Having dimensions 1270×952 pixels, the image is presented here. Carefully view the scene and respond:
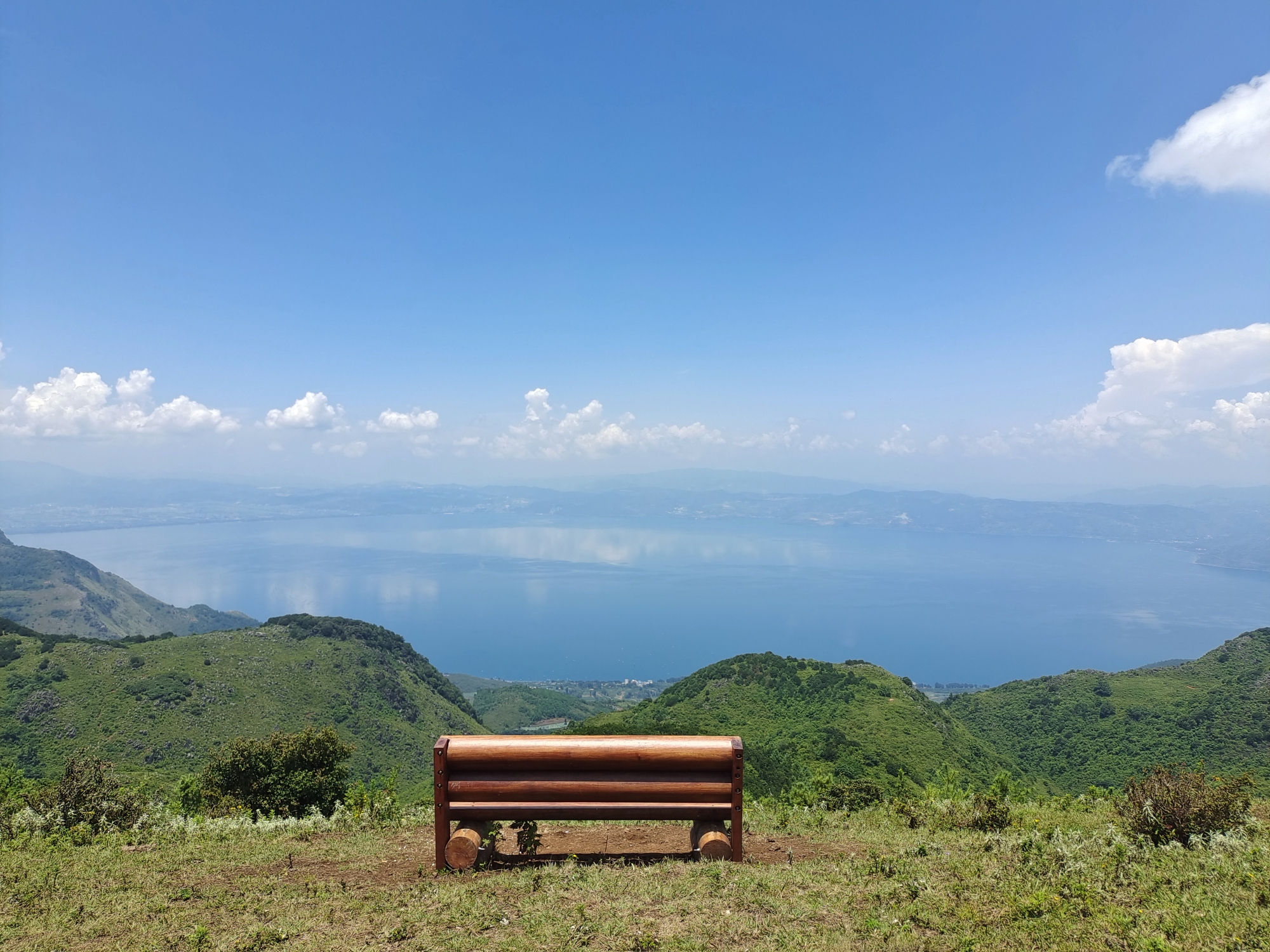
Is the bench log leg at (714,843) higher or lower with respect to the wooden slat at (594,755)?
lower

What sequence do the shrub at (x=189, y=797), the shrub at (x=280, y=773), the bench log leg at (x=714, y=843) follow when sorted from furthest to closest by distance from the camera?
the shrub at (x=280, y=773)
the shrub at (x=189, y=797)
the bench log leg at (x=714, y=843)

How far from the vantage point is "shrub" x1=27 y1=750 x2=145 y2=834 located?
870 centimetres

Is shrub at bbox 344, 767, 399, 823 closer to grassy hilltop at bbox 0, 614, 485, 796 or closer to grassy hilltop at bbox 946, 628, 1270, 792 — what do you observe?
grassy hilltop at bbox 0, 614, 485, 796

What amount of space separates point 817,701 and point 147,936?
56930 millimetres

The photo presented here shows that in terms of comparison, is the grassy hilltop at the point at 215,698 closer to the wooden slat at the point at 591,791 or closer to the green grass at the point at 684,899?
the green grass at the point at 684,899

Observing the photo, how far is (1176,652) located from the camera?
171 metres

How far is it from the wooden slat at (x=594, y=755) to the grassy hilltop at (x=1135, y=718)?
5220 centimetres

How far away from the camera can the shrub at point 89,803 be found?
870cm

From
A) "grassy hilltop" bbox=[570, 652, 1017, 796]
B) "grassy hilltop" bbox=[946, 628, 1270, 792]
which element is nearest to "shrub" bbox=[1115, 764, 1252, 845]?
"grassy hilltop" bbox=[570, 652, 1017, 796]

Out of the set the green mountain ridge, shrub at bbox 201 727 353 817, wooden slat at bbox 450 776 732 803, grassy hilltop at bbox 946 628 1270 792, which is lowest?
the green mountain ridge

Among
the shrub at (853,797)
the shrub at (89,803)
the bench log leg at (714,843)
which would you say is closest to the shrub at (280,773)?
the shrub at (89,803)

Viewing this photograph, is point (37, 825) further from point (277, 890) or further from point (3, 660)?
point (3, 660)

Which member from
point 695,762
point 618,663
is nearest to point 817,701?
point 695,762

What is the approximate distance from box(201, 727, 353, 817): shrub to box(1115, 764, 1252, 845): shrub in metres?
15.2
